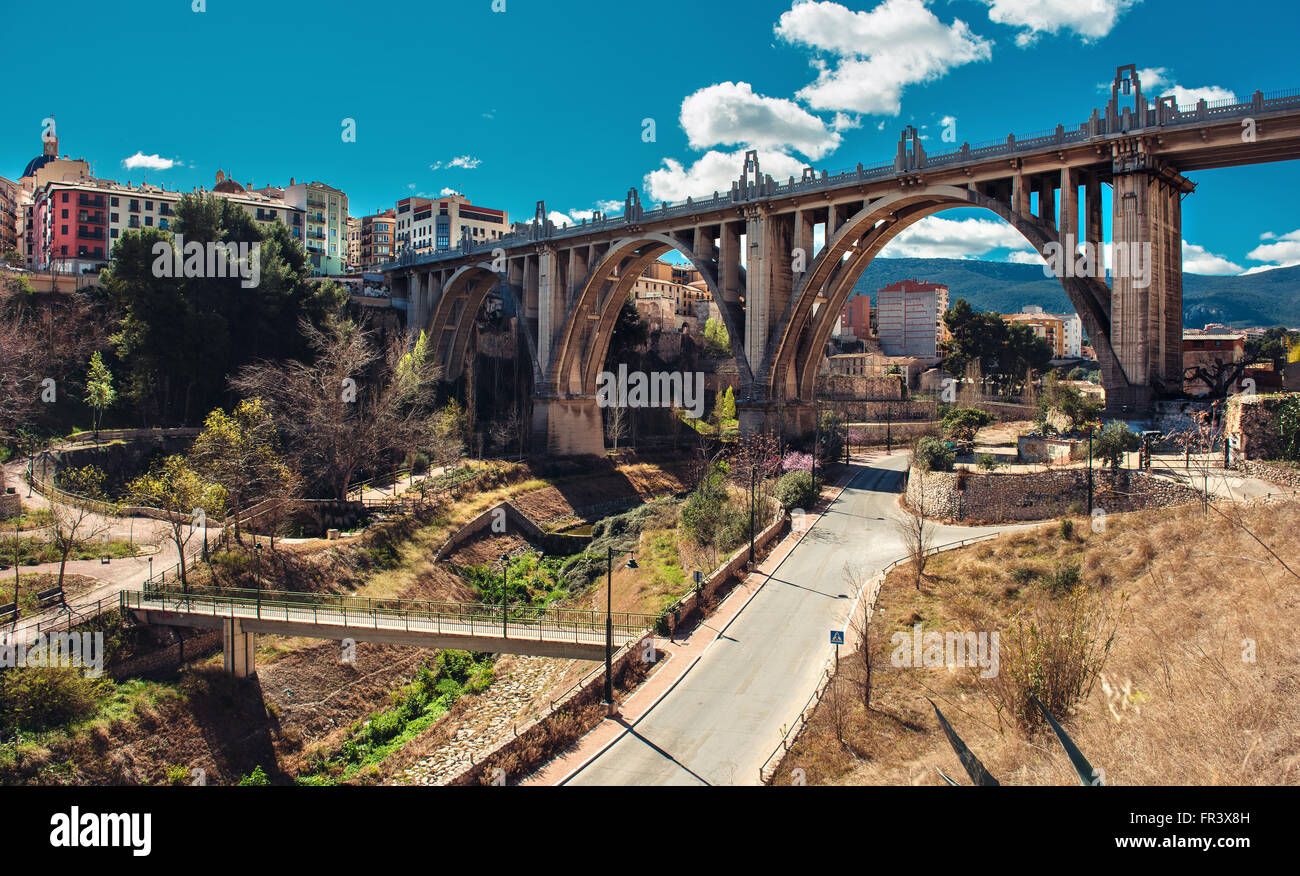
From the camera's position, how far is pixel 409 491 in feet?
132

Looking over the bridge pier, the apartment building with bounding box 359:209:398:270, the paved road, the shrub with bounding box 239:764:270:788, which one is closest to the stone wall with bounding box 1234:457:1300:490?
the paved road

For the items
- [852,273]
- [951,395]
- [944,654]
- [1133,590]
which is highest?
[852,273]

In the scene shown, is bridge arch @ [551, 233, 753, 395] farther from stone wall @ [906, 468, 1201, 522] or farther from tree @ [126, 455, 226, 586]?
tree @ [126, 455, 226, 586]

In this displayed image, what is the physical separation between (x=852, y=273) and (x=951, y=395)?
30.1m

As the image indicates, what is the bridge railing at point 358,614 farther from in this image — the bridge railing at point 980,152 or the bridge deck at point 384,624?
the bridge railing at point 980,152

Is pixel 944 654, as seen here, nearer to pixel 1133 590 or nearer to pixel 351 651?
pixel 1133 590

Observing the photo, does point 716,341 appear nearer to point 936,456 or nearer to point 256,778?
point 936,456

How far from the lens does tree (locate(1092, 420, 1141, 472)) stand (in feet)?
88.9

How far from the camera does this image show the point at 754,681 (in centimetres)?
1992

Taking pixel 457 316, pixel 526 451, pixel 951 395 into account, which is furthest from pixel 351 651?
pixel 951 395

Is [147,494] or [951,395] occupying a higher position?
[951,395]

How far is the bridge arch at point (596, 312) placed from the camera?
172ft

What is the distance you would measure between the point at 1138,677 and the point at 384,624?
19708 millimetres

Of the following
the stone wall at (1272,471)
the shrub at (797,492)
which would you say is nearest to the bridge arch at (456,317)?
the shrub at (797,492)
